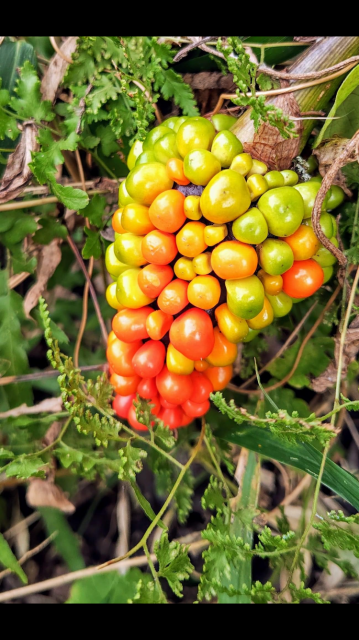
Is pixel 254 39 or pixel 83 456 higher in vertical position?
pixel 254 39

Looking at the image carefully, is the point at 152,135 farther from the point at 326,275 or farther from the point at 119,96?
the point at 326,275

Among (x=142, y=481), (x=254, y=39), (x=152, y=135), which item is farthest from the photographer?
(x=142, y=481)

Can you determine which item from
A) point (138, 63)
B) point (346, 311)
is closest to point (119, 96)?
point (138, 63)

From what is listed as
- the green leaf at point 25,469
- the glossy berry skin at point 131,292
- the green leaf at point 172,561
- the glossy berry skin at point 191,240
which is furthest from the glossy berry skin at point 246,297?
the green leaf at point 25,469

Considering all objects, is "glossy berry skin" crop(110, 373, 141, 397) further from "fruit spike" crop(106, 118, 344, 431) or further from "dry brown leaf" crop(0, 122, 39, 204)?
"dry brown leaf" crop(0, 122, 39, 204)

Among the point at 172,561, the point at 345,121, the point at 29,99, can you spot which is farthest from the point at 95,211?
the point at 172,561

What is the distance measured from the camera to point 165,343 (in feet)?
4.33

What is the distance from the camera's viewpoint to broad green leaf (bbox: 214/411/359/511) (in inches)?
51.5

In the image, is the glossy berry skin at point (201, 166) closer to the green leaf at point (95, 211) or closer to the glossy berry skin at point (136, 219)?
the glossy berry skin at point (136, 219)

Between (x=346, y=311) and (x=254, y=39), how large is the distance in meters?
0.88

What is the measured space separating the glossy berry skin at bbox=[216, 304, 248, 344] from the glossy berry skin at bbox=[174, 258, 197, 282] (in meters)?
0.12

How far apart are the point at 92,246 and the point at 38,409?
584mm

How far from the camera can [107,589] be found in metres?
1.41

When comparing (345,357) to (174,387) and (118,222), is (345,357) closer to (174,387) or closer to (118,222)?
(174,387)
